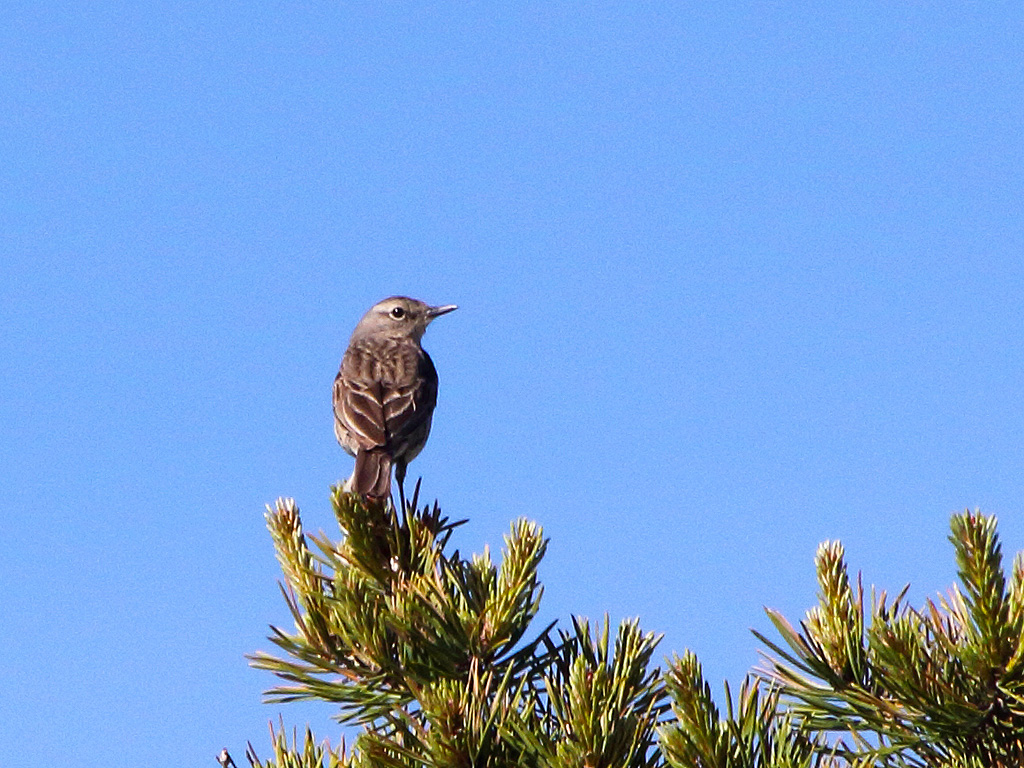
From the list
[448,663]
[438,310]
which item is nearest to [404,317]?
[438,310]

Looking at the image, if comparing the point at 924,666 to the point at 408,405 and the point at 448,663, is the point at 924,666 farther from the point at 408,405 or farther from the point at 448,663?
the point at 408,405

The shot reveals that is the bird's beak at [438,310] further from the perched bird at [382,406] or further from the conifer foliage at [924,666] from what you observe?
the conifer foliage at [924,666]

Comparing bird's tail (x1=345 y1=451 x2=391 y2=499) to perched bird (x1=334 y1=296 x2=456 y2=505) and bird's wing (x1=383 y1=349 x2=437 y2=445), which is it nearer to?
perched bird (x1=334 y1=296 x2=456 y2=505)

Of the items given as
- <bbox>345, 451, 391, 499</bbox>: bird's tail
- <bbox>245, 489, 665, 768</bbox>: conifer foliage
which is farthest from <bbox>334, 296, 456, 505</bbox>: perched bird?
<bbox>245, 489, 665, 768</bbox>: conifer foliage

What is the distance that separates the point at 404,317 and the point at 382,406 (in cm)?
456

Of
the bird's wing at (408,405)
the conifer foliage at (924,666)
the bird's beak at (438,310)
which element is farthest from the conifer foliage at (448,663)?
the bird's beak at (438,310)

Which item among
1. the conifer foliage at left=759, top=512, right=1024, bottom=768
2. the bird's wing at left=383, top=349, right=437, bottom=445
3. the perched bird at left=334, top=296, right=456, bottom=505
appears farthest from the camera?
the bird's wing at left=383, top=349, right=437, bottom=445

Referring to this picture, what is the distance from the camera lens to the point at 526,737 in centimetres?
347

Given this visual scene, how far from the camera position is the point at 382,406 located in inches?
433

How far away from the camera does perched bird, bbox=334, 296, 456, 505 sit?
9727 mm

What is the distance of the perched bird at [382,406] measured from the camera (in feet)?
31.9

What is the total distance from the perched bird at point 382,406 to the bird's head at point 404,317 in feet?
3.19

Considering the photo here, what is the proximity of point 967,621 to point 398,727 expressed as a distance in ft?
5.88

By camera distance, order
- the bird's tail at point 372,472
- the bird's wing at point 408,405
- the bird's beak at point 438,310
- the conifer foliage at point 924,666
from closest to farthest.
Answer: the conifer foliage at point 924,666 < the bird's tail at point 372,472 < the bird's wing at point 408,405 < the bird's beak at point 438,310
